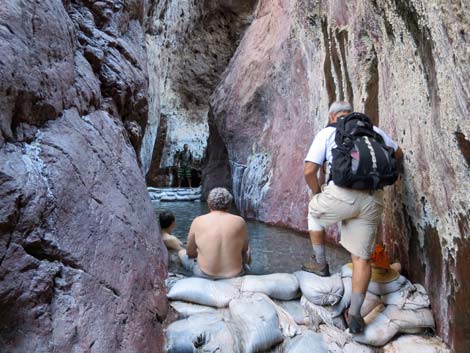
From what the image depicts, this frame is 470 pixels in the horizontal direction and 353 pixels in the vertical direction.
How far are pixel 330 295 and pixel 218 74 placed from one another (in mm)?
15062

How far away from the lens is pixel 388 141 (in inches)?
124

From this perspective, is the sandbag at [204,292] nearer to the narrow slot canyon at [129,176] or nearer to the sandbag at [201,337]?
the narrow slot canyon at [129,176]

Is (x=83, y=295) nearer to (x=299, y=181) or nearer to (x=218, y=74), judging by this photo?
(x=299, y=181)

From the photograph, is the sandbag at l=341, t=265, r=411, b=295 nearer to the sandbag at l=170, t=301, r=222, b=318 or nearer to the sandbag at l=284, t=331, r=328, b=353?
the sandbag at l=284, t=331, r=328, b=353

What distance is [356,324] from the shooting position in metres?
2.73

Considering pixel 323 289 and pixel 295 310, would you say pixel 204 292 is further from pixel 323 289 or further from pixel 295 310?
pixel 323 289

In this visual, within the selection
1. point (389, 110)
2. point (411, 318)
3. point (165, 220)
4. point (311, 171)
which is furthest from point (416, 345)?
point (165, 220)

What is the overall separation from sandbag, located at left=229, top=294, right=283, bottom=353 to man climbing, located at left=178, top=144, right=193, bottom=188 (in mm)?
12859

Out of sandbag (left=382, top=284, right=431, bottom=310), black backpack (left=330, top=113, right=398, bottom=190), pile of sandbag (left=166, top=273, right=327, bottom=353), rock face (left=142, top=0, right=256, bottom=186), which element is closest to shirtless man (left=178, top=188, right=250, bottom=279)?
pile of sandbag (left=166, top=273, right=327, bottom=353)

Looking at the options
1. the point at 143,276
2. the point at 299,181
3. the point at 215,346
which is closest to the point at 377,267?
the point at 215,346

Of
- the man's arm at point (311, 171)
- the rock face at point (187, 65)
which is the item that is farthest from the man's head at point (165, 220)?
the rock face at point (187, 65)

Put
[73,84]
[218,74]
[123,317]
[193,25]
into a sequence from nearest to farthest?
[123,317] → [73,84] → [193,25] → [218,74]

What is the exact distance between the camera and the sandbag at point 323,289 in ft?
10.00

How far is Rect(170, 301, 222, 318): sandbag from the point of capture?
9.74ft
